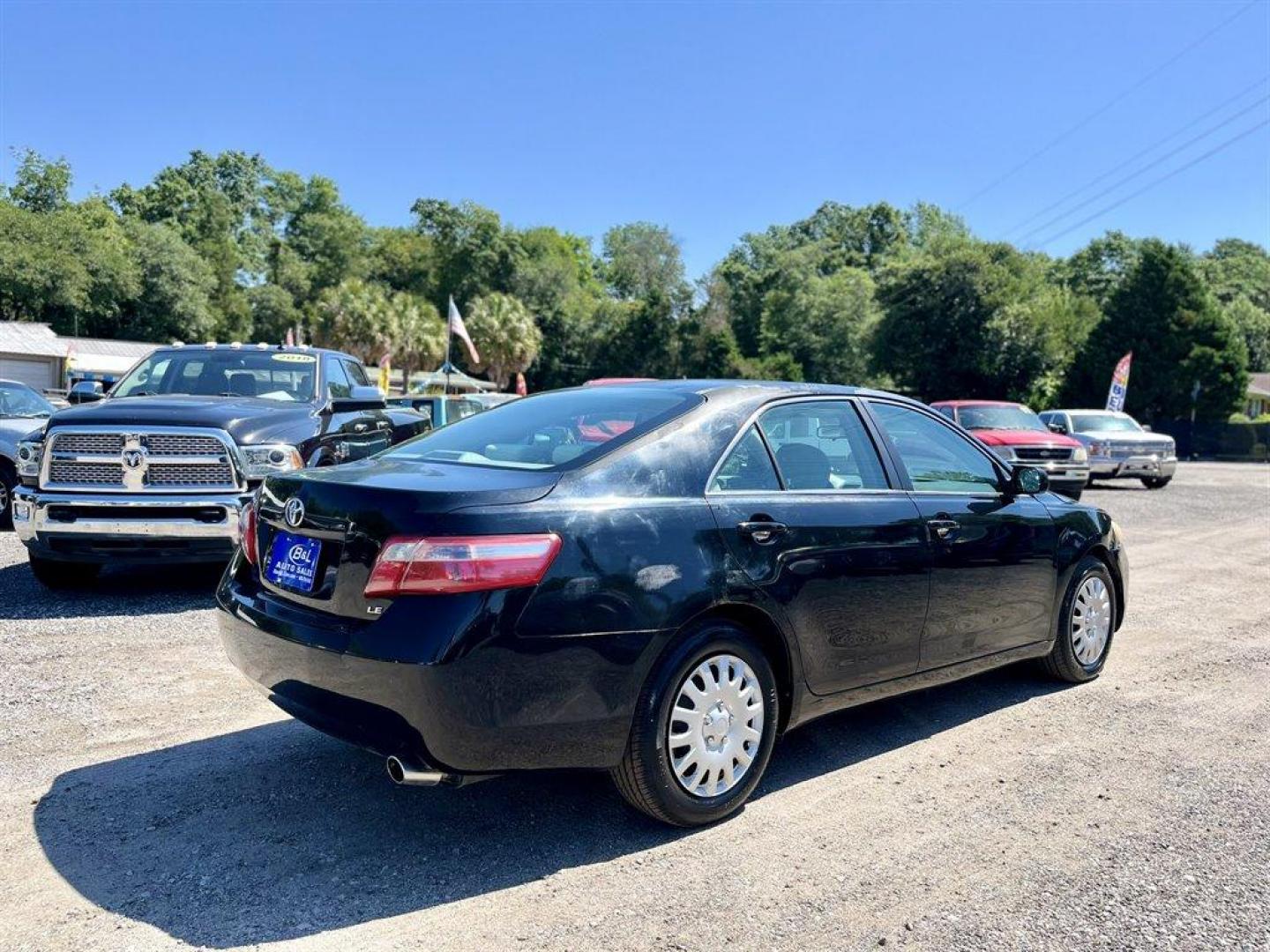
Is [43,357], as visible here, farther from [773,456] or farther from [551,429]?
[773,456]

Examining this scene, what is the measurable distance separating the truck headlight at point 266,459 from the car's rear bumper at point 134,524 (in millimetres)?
222

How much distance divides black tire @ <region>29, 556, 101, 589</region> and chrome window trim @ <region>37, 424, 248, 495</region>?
0.77m

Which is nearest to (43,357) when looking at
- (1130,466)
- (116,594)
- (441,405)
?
(441,405)

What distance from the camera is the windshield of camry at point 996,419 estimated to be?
18.0 m

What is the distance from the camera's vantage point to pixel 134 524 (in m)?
6.50

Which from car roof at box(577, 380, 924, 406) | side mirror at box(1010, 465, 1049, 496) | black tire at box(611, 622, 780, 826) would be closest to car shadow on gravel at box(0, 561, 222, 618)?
car roof at box(577, 380, 924, 406)

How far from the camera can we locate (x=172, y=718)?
4.68 metres

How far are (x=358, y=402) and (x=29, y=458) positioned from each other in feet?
7.55

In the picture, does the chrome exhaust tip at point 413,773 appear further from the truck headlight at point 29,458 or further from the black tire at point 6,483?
the black tire at point 6,483

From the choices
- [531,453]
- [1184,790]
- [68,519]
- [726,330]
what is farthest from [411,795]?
[726,330]

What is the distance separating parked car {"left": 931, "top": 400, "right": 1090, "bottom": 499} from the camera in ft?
57.2

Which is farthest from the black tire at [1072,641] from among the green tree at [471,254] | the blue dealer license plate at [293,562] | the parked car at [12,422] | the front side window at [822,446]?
the green tree at [471,254]

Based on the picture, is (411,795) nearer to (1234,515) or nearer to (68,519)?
(68,519)

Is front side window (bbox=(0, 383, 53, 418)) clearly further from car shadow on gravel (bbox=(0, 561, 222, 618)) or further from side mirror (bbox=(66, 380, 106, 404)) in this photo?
side mirror (bbox=(66, 380, 106, 404))
